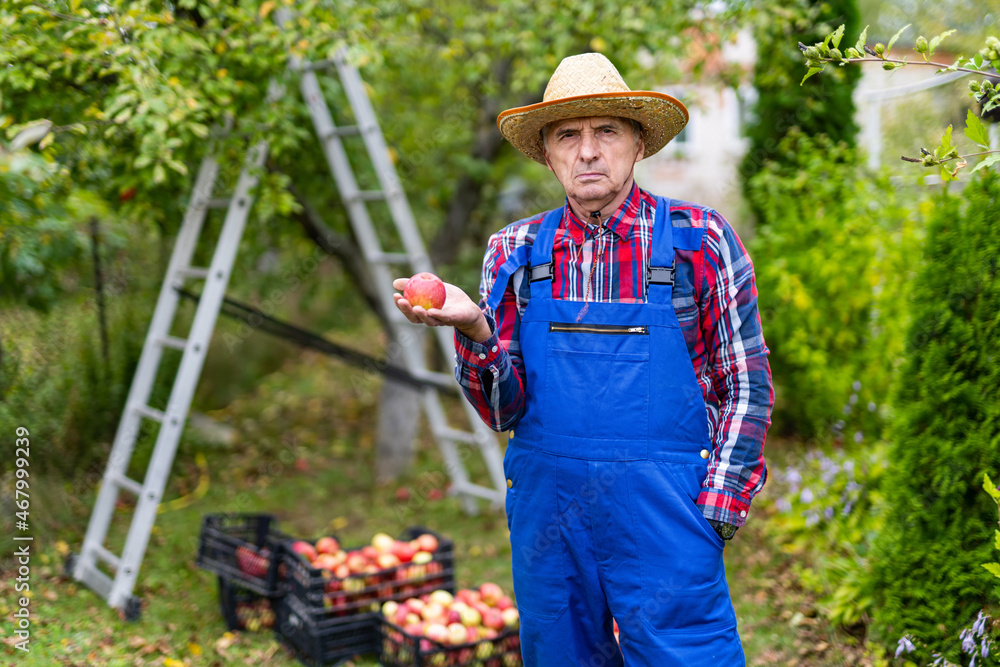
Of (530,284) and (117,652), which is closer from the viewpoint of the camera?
(530,284)

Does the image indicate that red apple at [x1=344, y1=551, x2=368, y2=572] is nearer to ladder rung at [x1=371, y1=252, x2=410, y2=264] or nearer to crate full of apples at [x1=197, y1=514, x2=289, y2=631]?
crate full of apples at [x1=197, y1=514, x2=289, y2=631]

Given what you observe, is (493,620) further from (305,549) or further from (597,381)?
(597,381)

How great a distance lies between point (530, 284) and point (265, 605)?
238 centimetres

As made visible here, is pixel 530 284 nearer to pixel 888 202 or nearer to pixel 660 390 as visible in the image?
pixel 660 390

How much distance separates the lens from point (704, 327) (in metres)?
1.94

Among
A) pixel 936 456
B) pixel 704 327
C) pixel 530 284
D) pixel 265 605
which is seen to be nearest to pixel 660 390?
pixel 704 327

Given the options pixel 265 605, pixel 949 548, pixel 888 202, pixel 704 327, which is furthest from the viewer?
pixel 888 202

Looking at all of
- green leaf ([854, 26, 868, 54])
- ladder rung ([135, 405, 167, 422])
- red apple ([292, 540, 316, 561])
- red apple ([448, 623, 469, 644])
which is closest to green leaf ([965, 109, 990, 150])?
green leaf ([854, 26, 868, 54])

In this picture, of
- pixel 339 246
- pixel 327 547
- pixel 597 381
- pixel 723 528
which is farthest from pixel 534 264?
pixel 339 246

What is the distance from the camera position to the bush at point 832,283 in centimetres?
454

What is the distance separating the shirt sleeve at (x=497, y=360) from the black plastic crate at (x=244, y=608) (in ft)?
6.88

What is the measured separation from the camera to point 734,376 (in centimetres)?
189

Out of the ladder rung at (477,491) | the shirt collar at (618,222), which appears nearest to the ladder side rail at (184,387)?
the ladder rung at (477,491)

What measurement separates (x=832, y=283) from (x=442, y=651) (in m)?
3.31
